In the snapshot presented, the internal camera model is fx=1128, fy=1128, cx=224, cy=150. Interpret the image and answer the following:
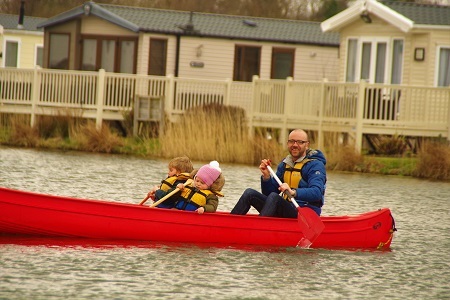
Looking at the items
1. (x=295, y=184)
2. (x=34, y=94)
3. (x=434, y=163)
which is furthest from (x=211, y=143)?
(x=295, y=184)

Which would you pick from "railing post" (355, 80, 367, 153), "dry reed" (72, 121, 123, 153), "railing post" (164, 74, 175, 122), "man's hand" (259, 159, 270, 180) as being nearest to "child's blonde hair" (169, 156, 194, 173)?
"man's hand" (259, 159, 270, 180)

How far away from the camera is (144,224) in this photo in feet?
40.3

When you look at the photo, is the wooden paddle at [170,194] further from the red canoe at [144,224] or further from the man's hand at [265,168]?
the man's hand at [265,168]

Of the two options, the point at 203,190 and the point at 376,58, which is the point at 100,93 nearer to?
the point at 376,58

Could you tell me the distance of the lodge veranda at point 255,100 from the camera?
85.3ft

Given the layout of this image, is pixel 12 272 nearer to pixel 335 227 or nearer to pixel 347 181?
pixel 335 227

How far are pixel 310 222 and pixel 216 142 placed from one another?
44.8ft

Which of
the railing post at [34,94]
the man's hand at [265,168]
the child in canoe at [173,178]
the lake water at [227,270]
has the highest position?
the railing post at [34,94]

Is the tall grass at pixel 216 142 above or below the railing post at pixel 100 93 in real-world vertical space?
below

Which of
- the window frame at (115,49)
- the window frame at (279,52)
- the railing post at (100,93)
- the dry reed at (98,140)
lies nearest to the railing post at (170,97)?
the railing post at (100,93)

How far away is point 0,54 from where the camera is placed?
1748 inches

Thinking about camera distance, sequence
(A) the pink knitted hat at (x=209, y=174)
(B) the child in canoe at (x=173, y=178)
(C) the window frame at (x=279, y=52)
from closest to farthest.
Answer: (A) the pink knitted hat at (x=209, y=174), (B) the child in canoe at (x=173, y=178), (C) the window frame at (x=279, y=52)

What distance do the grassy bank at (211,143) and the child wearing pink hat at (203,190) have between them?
38.2 feet

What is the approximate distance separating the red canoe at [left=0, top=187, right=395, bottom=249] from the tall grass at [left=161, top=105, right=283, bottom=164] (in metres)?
12.4
